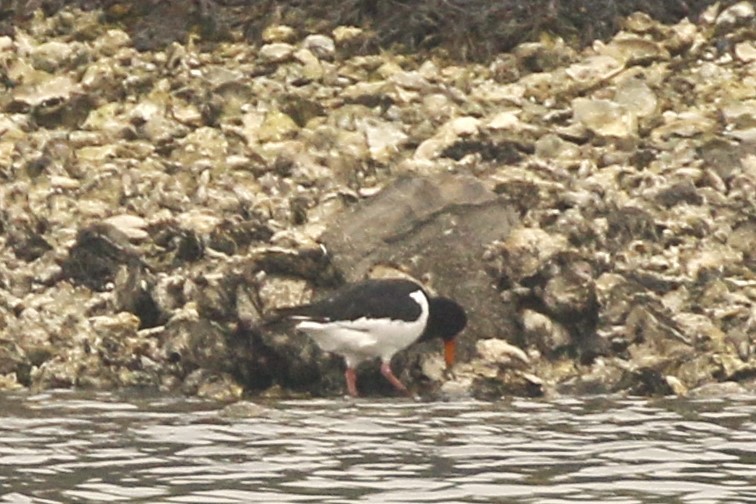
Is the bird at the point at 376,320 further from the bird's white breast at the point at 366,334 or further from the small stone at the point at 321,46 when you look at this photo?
the small stone at the point at 321,46

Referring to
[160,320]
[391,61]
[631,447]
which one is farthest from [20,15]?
[631,447]

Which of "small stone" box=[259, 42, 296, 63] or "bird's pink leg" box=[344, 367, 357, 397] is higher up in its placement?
"small stone" box=[259, 42, 296, 63]

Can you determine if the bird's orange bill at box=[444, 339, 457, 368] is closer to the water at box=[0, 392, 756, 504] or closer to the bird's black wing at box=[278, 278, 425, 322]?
the bird's black wing at box=[278, 278, 425, 322]

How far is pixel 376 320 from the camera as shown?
54.6 feet

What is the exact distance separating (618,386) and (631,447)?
7.78 ft

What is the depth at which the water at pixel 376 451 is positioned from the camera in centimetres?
1204

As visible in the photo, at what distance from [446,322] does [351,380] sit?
97 centimetres

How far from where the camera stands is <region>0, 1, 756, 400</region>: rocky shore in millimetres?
16234

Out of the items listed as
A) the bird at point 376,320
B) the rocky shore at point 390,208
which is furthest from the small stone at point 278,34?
the bird at point 376,320

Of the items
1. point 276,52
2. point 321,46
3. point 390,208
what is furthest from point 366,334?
point 321,46

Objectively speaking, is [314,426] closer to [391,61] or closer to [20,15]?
[391,61]

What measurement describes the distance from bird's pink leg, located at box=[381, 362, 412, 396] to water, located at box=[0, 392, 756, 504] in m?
0.34

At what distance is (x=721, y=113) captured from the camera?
19266 millimetres

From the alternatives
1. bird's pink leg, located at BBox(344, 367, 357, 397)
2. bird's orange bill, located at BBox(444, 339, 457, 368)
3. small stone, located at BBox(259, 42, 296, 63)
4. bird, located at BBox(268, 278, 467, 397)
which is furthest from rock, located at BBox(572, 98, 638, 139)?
bird's pink leg, located at BBox(344, 367, 357, 397)
